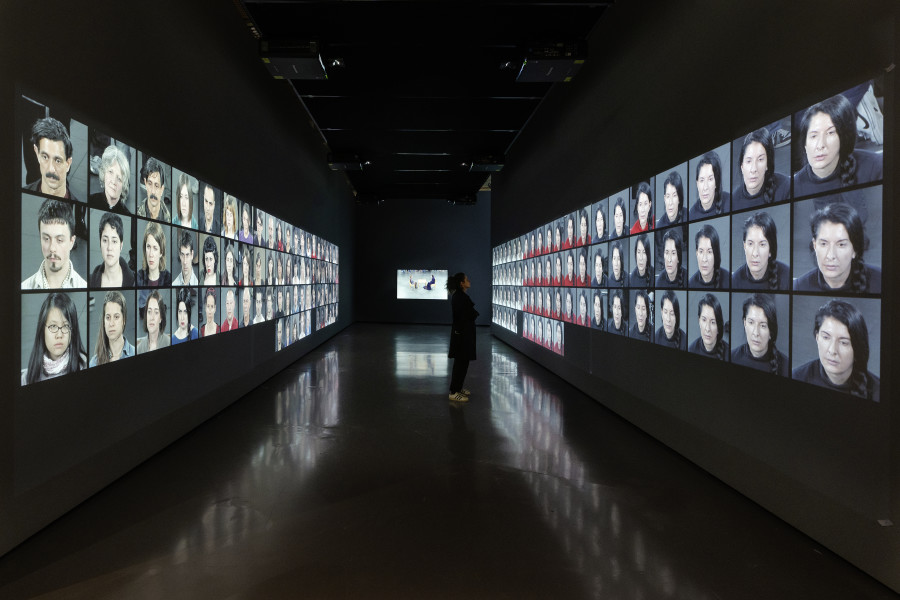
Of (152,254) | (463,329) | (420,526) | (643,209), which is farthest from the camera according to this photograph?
(463,329)

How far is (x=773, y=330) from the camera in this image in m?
3.23

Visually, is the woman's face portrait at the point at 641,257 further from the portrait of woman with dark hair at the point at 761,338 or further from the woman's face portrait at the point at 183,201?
the woman's face portrait at the point at 183,201

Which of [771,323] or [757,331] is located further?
[757,331]

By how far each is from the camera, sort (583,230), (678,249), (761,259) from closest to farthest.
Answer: (761,259) → (678,249) → (583,230)

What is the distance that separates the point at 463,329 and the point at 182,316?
3346mm

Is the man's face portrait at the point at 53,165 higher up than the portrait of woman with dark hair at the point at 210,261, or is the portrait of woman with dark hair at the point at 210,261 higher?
the man's face portrait at the point at 53,165

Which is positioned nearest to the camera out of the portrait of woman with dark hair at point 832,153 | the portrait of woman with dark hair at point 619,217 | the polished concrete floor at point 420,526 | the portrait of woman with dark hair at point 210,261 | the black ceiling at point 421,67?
the polished concrete floor at point 420,526

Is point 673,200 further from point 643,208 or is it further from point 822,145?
point 822,145

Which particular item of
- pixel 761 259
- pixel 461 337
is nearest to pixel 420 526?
pixel 761 259

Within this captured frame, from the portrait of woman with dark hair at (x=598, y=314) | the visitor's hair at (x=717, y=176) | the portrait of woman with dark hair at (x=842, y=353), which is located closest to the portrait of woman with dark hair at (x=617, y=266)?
the portrait of woman with dark hair at (x=598, y=314)

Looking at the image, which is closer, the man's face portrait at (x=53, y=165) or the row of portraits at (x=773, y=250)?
the row of portraits at (x=773, y=250)

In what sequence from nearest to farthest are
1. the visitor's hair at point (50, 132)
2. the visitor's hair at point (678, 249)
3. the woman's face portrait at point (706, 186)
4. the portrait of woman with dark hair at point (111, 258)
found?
the visitor's hair at point (50, 132)
the portrait of woman with dark hair at point (111, 258)
the woman's face portrait at point (706, 186)
the visitor's hair at point (678, 249)

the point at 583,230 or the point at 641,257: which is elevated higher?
the point at 583,230

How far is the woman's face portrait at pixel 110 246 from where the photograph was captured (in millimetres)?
3586
